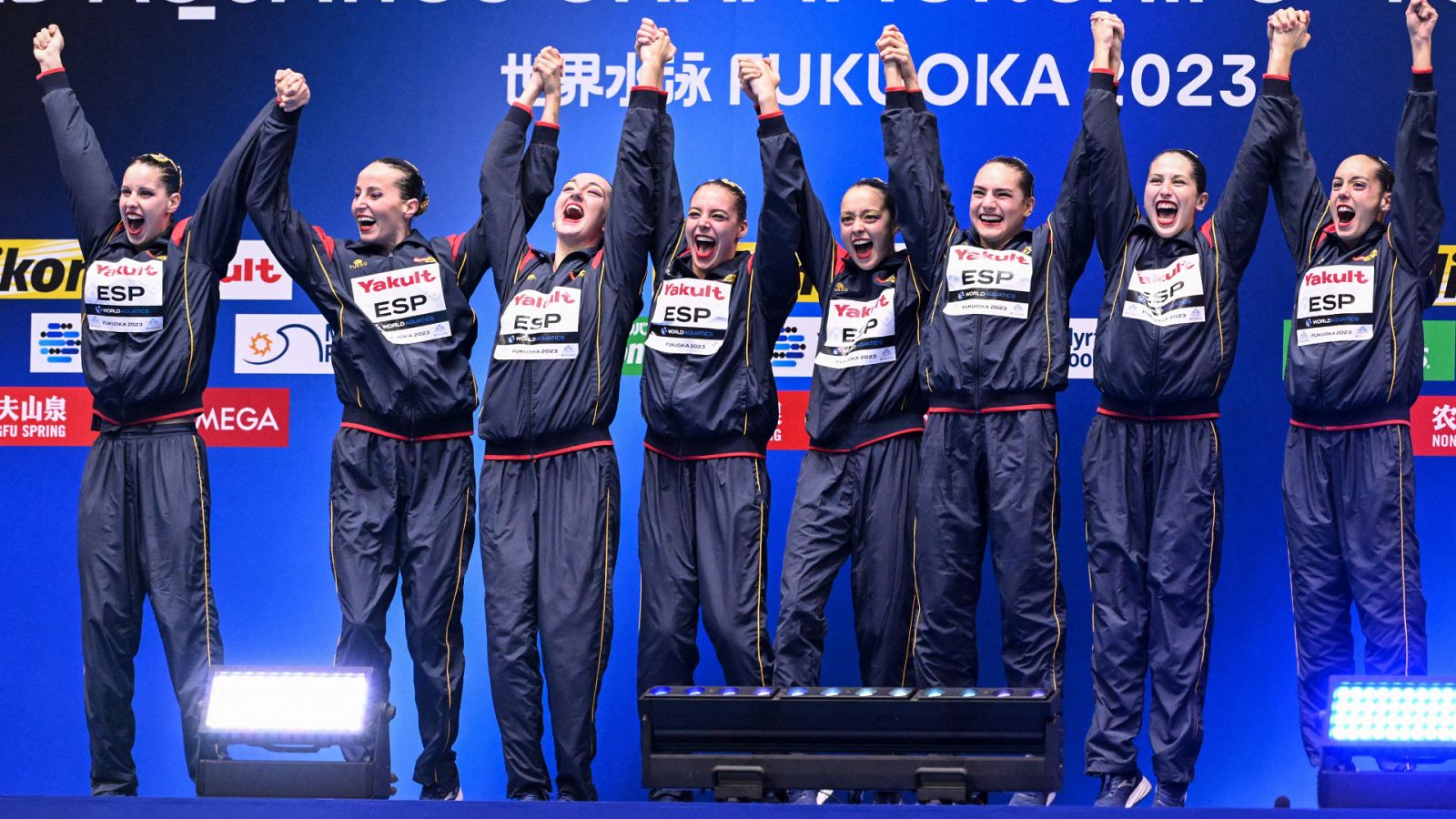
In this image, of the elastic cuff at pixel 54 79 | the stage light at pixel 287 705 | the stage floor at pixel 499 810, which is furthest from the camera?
the elastic cuff at pixel 54 79

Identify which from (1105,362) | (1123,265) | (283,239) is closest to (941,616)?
(1105,362)

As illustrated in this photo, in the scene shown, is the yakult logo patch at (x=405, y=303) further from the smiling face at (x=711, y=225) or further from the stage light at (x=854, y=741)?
the stage light at (x=854, y=741)

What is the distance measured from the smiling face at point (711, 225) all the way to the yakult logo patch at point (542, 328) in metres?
0.36

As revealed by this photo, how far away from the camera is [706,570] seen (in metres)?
4.30

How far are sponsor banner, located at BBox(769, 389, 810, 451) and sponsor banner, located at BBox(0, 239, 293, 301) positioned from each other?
1.79 meters

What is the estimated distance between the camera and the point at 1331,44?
16.7ft

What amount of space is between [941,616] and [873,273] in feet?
3.27

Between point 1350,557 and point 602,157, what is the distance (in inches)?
106

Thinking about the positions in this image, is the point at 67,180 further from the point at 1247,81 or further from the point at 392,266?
the point at 1247,81

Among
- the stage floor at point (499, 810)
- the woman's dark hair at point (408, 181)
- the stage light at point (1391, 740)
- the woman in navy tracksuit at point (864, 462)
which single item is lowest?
the stage floor at point (499, 810)

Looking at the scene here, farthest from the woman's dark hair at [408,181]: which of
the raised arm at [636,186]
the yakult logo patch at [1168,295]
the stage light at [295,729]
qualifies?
the yakult logo patch at [1168,295]

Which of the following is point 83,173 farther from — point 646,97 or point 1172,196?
point 1172,196

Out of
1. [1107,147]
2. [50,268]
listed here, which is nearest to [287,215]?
[50,268]

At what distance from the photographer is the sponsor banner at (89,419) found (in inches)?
212
